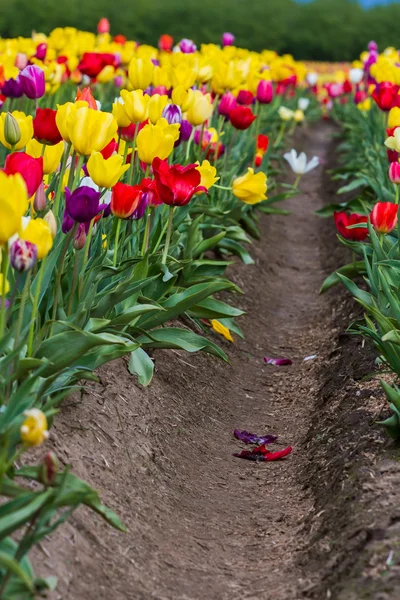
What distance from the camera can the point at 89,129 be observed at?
2.95m

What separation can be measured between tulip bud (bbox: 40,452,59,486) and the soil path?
389 mm

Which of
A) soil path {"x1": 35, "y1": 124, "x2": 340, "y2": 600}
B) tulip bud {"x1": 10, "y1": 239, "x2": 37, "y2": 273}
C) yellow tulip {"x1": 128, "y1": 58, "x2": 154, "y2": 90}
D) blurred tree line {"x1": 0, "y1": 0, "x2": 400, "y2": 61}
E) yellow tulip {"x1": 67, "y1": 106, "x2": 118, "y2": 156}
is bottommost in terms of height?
blurred tree line {"x1": 0, "y1": 0, "x2": 400, "y2": 61}

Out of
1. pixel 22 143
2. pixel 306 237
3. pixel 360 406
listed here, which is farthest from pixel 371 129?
pixel 22 143

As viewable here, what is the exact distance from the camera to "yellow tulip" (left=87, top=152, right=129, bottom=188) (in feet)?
9.55

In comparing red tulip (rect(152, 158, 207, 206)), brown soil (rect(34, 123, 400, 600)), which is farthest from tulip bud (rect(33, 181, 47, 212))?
brown soil (rect(34, 123, 400, 600))

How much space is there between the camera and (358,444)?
3441 mm

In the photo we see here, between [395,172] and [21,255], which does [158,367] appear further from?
[21,255]

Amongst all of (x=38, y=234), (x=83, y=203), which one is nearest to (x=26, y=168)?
(x=83, y=203)

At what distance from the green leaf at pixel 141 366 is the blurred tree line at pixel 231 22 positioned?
78.8 feet

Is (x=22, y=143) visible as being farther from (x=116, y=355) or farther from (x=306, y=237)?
(x=306, y=237)

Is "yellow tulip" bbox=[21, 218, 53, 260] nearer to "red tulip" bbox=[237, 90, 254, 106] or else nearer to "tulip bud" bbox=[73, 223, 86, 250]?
"tulip bud" bbox=[73, 223, 86, 250]

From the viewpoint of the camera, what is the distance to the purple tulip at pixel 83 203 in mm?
2709

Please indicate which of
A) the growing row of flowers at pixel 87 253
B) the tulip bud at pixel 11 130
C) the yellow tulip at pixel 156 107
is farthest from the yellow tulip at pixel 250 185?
the tulip bud at pixel 11 130

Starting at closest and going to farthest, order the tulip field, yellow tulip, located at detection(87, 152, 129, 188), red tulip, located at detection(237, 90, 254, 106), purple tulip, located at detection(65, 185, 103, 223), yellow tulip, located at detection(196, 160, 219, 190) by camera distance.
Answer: the tulip field, purple tulip, located at detection(65, 185, 103, 223), yellow tulip, located at detection(87, 152, 129, 188), yellow tulip, located at detection(196, 160, 219, 190), red tulip, located at detection(237, 90, 254, 106)
